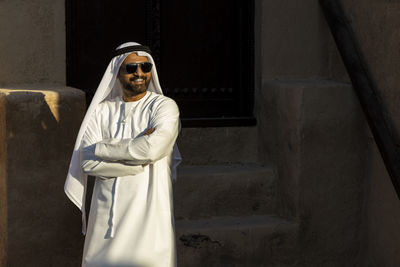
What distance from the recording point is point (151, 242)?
5.20 metres

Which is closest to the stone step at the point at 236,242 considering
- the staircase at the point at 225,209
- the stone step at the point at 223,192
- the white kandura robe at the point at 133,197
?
the staircase at the point at 225,209

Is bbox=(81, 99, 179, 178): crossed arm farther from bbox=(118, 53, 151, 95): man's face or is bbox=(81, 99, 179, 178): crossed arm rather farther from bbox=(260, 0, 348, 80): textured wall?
bbox=(260, 0, 348, 80): textured wall

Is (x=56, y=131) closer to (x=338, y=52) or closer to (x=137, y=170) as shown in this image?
(x=137, y=170)

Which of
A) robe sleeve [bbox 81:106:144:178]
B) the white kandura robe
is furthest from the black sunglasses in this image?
robe sleeve [bbox 81:106:144:178]

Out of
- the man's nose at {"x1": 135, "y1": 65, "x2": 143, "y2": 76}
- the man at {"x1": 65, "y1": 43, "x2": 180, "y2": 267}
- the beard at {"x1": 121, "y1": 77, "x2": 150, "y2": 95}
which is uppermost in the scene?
the man's nose at {"x1": 135, "y1": 65, "x2": 143, "y2": 76}

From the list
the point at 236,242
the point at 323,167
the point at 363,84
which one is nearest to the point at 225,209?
the point at 236,242

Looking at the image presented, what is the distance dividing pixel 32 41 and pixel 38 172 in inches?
48.9

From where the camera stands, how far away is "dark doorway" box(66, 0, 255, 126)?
24.5 ft

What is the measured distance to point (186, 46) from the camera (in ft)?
25.5

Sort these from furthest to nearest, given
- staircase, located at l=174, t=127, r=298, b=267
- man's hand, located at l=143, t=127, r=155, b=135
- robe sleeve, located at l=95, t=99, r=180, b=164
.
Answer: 1. staircase, located at l=174, t=127, r=298, b=267
2. man's hand, located at l=143, t=127, r=155, b=135
3. robe sleeve, located at l=95, t=99, r=180, b=164

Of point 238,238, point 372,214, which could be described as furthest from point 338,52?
point 238,238

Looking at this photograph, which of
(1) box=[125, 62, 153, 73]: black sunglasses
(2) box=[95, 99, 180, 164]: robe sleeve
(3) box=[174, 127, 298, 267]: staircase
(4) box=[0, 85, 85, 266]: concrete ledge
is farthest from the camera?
(3) box=[174, 127, 298, 267]: staircase

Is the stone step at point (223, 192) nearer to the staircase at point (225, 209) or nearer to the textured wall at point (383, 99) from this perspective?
the staircase at point (225, 209)

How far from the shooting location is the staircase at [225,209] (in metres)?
6.74
